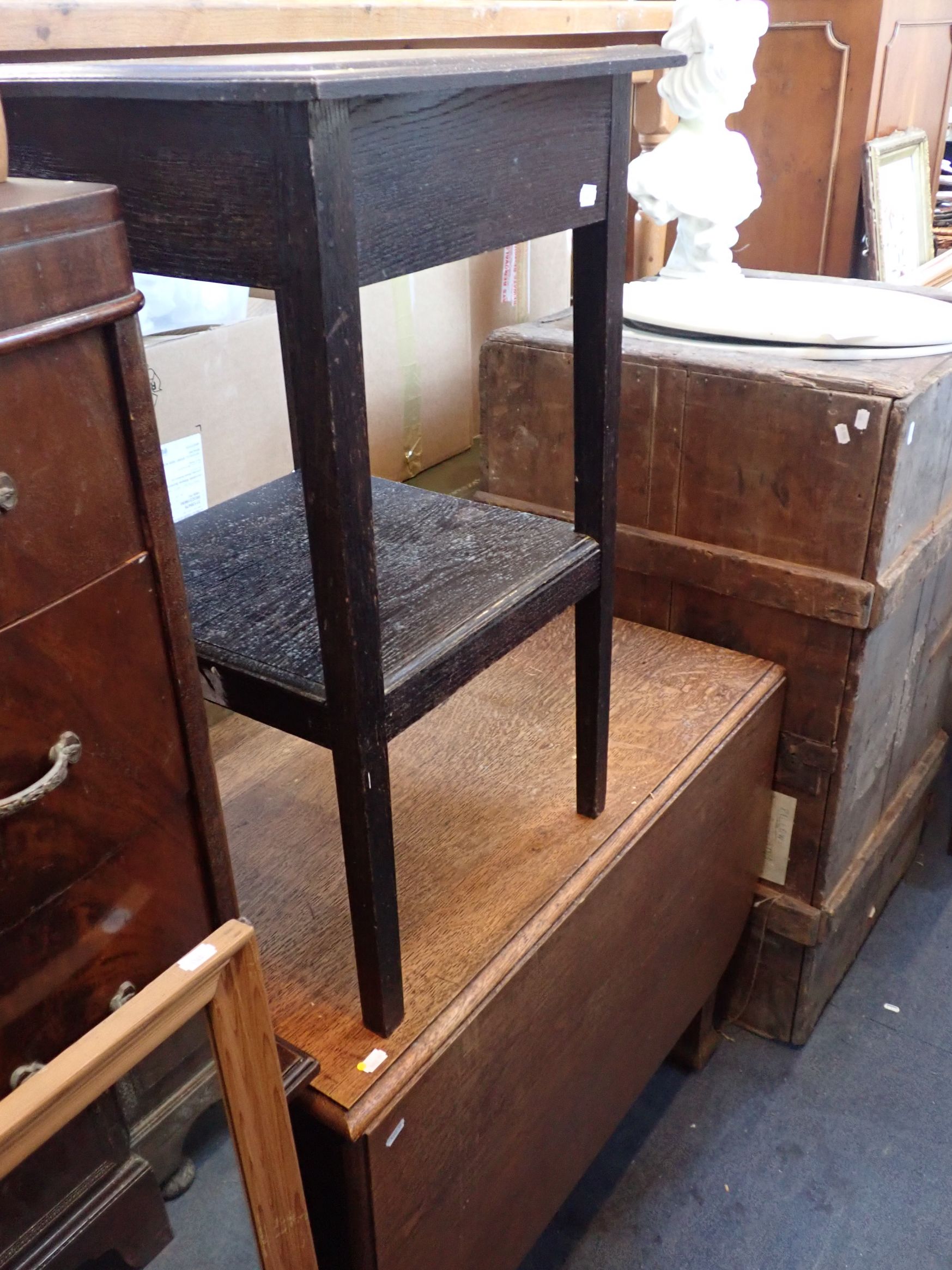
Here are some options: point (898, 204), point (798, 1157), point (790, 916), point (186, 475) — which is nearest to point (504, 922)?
point (186, 475)

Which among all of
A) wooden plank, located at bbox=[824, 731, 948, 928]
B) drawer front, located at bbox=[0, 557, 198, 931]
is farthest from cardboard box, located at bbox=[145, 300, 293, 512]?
wooden plank, located at bbox=[824, 731, 948, 928]

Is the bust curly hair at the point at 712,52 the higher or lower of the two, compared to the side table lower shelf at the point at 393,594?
higher

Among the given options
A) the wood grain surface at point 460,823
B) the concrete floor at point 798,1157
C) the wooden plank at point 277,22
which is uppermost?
the wooden plank at point 277,22

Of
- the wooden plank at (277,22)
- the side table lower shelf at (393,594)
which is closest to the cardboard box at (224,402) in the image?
the side table lower shelf at (393,594)

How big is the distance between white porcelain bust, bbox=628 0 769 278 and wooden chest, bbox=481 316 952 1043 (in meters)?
0.23

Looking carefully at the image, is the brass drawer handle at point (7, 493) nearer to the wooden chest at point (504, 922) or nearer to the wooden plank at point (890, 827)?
the wooden chest at point (504, 922)

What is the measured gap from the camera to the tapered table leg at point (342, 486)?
0.55 metres

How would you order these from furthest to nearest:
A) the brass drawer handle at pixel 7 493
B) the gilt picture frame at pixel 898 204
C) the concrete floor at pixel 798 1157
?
the gilt picture frame at pixel 898 204 → the concrete floor at pixel 798 1157 → the brass drawer handle at pixel 7 493

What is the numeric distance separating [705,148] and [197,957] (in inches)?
51.0

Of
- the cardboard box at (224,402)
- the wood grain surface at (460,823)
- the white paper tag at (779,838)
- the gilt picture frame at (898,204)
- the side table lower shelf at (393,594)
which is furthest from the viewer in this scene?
the gilt picture frame at (898,204)

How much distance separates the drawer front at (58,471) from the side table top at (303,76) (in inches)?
5.8

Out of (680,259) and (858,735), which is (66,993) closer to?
(858,735)

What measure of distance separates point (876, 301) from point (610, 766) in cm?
79

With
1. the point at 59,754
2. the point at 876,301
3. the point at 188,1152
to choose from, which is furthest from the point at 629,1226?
the point at 876,301
